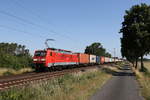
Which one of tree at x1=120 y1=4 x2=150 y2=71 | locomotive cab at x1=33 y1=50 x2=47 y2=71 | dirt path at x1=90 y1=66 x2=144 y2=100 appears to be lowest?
dirt path at x1=90 y1=66 x2=144 y2=100

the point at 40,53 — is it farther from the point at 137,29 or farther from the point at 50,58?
the point at 137,29

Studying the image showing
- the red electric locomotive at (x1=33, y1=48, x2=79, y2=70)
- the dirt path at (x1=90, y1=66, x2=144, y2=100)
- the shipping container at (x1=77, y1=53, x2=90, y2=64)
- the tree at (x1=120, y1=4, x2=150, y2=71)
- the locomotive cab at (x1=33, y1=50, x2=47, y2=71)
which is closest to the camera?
the dirt path at (x1=90, y1=66, x2=144, y2=100)

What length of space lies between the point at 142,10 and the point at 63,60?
14352mm

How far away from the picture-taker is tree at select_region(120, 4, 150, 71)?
4019 centimetres

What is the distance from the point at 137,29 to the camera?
4019 centimetres

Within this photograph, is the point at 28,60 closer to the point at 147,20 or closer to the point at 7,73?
the point at 7,73

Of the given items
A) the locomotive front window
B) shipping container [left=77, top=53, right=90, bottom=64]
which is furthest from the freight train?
shipping container [left=77, top=53, right=90, bottom=64]

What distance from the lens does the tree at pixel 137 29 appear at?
40191mm

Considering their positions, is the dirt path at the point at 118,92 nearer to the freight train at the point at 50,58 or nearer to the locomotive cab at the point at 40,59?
the locomotive cab at the point at 40,59

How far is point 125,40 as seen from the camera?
44.0 meters

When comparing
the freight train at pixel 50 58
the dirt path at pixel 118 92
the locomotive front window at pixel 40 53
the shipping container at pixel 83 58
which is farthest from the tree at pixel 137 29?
the dirt path at pixel 118 92

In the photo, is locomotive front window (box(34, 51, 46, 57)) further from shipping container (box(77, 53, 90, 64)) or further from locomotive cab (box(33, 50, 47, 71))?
shipping container (box(77, 53, 90, 64))

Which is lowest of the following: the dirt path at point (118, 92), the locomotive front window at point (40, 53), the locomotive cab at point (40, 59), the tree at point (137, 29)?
the dirt path at point (118, 92)

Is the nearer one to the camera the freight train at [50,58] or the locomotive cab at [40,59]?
the locomotive cab at [40,59]
